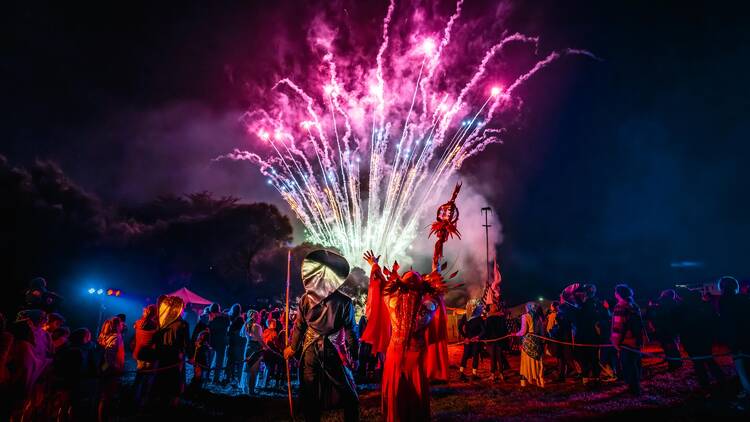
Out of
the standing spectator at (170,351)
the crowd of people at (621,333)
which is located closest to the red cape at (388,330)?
the crowd of people at (621,333)

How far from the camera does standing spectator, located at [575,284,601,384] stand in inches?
396

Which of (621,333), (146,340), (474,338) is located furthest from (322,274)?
(474,338)

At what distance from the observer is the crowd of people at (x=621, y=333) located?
24.1 feet

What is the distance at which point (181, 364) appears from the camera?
7.80 metres

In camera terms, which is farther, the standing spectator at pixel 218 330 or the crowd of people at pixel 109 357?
the standing spectator at pixel 218 330

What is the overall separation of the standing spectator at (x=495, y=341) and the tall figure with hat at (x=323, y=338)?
22.0ft

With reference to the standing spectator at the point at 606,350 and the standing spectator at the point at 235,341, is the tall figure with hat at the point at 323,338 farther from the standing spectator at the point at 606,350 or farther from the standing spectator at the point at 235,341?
the standing spectator at the point at 606,350

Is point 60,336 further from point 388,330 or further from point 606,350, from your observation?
point 606,350

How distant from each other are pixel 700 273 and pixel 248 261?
163ft

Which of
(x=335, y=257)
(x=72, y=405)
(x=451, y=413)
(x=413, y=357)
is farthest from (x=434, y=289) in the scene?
(x=72, y=405)

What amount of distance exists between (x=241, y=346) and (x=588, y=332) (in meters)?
9.55

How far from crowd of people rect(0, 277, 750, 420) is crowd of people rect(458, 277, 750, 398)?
0.02m

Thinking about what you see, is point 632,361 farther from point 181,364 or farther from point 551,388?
point 181,364

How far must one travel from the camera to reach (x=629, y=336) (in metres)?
8.48
